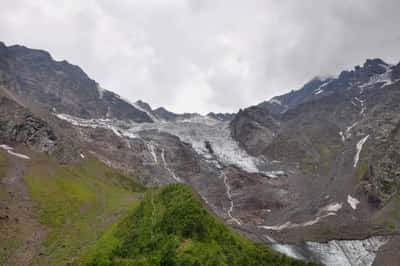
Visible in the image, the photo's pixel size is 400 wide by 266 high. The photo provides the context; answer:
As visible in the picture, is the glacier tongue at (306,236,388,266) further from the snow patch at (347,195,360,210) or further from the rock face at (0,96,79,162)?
the rock face at (0,96,79,162)

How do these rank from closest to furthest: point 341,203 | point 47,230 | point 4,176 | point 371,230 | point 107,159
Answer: point 47,230
point 4,176
point 371,230
point 341,203
point 107,159

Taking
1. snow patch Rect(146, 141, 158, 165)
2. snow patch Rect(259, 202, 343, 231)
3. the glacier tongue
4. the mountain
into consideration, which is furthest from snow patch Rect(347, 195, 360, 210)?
snow patch Rect(146, 141, 158, 165)

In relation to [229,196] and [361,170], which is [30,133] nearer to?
[229,196]

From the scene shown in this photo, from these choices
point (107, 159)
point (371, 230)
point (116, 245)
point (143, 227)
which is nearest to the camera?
point (116, 245)

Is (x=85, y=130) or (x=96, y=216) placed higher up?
(x=85, y=130)

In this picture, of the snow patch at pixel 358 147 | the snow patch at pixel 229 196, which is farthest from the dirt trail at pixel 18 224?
the snow patch at pixel 358 147

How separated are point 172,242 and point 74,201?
41.6 metres

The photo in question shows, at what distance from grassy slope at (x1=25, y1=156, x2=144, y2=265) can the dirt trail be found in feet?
5.13

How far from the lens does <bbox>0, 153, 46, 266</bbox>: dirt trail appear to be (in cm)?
4878

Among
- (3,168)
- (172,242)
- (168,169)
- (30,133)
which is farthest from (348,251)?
(30,133)

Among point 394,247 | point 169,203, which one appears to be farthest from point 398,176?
point 169,203

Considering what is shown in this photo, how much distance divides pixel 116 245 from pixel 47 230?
18.6 meters

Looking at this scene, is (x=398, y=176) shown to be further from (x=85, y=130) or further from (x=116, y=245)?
(x=85, y=130)

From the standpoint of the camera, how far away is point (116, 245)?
159 feet
